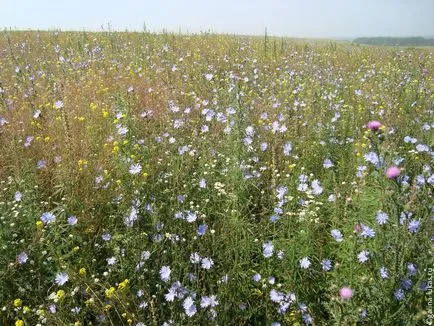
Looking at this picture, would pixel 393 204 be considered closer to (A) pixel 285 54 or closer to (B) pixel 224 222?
(B) pixel 224 222

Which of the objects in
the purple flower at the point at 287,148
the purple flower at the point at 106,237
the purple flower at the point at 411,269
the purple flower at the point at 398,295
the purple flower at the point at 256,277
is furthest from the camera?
the purple flower at the point at 287,148

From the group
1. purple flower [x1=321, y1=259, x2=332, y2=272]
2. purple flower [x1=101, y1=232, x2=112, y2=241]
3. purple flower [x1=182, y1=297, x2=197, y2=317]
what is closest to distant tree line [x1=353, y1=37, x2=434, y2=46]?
purple flower [x1=321, y1=259, x2=332, y2=272]

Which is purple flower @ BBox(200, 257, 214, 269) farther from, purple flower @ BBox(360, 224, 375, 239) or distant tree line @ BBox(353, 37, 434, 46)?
distant tree line @ BBox(353, 37, 434, 46)

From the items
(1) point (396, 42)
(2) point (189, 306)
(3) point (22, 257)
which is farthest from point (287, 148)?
(1) point (396, 42)

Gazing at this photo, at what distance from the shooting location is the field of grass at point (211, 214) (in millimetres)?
1902

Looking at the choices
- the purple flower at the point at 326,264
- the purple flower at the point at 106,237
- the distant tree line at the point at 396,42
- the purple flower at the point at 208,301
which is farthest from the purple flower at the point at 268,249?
the distant tree line at the point at 396,42

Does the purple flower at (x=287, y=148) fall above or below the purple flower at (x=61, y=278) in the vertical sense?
above

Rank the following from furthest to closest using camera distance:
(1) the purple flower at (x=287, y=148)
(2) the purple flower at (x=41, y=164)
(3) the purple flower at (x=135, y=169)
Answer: (1) the purple flower at (x=287, y=148)
(2) the purple flower at (x=41, y=164)
(3) the purple flower at (x=135, y=169)

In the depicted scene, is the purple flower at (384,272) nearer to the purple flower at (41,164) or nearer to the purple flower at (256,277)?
the purple flower at (256,277)

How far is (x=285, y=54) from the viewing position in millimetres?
8695

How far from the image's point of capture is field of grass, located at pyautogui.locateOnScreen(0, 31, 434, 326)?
1902 millimetres

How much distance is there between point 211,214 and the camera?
2.76m

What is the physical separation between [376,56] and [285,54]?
239 centimetres

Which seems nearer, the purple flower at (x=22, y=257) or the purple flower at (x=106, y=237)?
the purple flower at (x=22, y=257)
